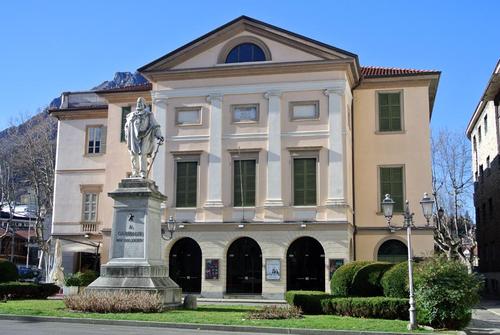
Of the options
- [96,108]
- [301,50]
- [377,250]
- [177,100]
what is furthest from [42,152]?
[377,250]

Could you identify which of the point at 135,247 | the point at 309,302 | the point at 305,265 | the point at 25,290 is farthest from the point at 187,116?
the point at 309,302

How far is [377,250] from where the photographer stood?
3500cm

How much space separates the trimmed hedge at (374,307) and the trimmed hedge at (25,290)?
13.0 meters

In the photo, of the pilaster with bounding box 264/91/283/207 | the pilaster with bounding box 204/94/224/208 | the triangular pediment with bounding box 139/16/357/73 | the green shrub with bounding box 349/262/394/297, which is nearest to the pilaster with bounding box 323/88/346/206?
the triangular pediment with bounding box 139/16/357/73

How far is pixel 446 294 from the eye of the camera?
17.7m

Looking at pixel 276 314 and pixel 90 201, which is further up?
pixel 90 201

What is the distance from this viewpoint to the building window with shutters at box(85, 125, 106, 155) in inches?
1630

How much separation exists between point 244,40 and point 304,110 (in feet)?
17.6

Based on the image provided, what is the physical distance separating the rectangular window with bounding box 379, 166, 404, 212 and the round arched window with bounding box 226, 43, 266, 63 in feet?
31.1

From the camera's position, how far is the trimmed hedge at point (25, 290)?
24855mm

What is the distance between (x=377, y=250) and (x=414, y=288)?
53.9 feet

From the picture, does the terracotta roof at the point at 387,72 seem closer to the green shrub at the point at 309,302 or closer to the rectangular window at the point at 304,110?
the rectangular window at the point at 304,110

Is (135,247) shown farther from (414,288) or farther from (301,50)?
(301,50)

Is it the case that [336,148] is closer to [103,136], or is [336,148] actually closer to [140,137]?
[140,137]
